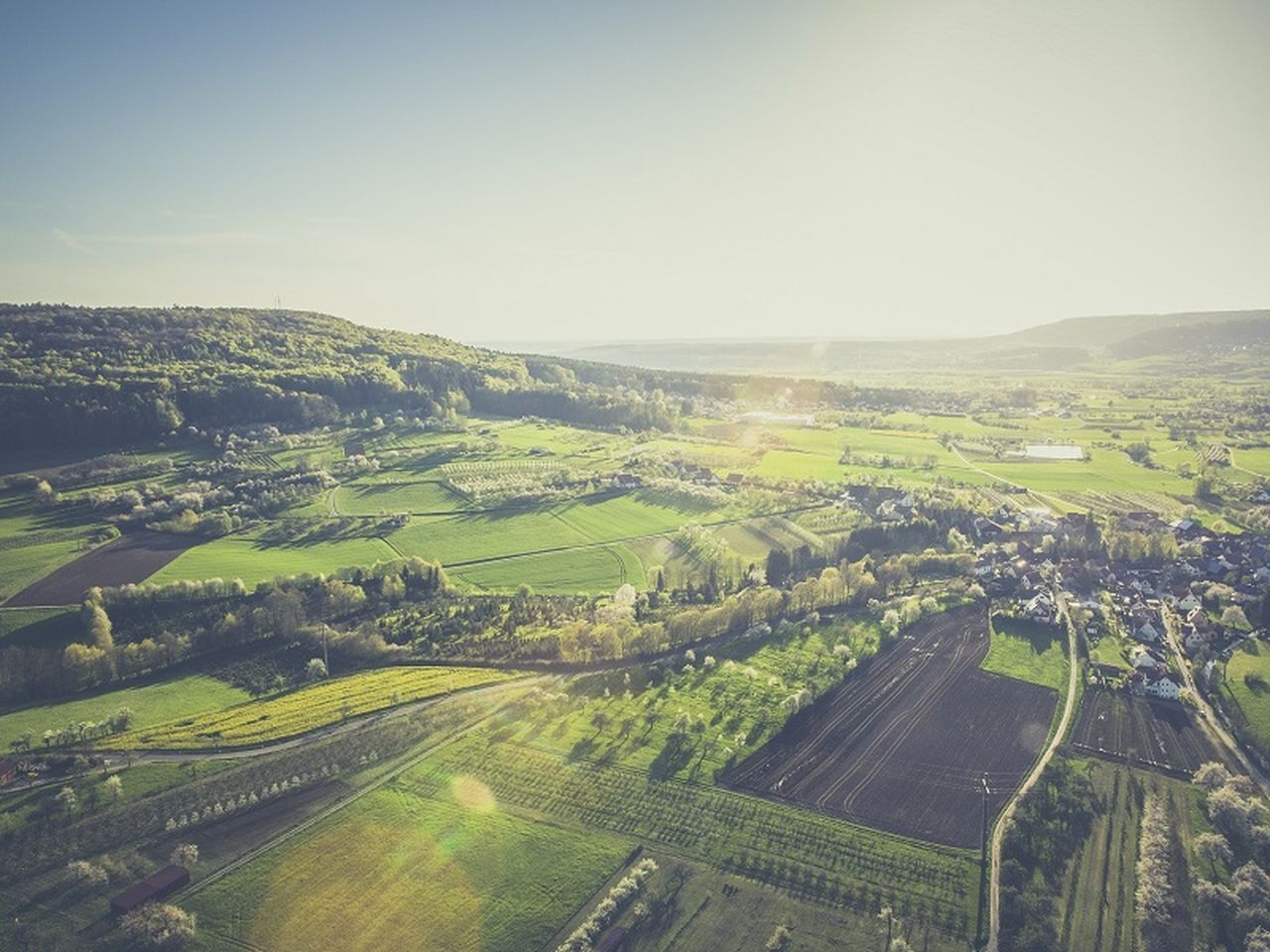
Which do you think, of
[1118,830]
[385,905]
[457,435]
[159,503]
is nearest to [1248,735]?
[1118,830]

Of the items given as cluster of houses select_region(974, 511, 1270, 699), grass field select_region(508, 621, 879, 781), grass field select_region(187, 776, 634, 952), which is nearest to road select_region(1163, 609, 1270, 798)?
cluster of houses select_region(974, 511, 1270, 699)

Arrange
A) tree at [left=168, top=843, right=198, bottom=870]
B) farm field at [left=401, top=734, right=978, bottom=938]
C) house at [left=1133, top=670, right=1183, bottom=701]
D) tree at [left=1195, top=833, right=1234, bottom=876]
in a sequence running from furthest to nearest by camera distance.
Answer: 1. house at [left=1133, top=670, right=1183, bottom=701]
2. tree at [left=1195, top=833, right=1234, bottom=876]
3. tree at [left=168, top=843, right=198, bottom=870]
4. farm field at [left=401, top=734, right=978, bottom=938]

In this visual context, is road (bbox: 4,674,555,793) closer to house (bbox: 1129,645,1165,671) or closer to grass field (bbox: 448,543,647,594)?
grass field (bbox: 448,543,647,594)

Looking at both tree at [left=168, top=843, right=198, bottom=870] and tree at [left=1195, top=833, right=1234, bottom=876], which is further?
tree at [left=1195, top=833, right=1234, bottom=876]

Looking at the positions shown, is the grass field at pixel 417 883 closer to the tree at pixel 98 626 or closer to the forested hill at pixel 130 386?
the tree at pixel 98 626

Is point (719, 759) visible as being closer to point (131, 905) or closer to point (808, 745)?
point (808, 745)

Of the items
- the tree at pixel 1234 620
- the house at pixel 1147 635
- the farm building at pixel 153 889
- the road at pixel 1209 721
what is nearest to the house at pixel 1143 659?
the road at pixel 1209 721

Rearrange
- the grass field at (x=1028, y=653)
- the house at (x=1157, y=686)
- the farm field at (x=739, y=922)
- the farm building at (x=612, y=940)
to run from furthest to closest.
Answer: the grass field at (x=1028, y=653) → the house at (x=1157, y=686) → the farm field at (x=739, y=922) → the farm building at (x=612, y=940)
